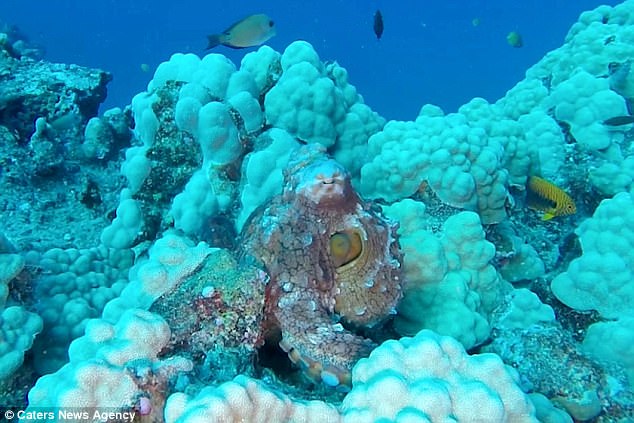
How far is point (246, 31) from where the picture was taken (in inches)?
279

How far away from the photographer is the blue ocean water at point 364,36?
223ft

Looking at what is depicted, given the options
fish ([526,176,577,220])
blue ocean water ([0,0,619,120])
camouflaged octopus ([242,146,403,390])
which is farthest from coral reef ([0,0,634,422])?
blue ocean water ([0,0,619,120])

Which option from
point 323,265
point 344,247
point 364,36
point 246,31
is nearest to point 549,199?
point 344,247

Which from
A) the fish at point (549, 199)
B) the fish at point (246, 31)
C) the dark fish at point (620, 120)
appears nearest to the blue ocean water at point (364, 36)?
the fish at point (246, 31)

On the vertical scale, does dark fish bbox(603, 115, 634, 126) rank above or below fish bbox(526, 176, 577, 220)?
above

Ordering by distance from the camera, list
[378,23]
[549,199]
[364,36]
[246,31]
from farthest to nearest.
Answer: [364,36]
[378,23]
[246,31]
[549,199]

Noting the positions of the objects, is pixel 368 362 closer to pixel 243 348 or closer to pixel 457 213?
pixel 243 348

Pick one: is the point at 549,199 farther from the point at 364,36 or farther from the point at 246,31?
the point at 364,36

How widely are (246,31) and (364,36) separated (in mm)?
81534

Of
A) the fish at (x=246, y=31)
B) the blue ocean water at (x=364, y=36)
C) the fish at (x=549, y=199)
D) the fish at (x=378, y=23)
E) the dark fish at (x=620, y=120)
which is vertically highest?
the blue ocean water at (x=364, y=36)

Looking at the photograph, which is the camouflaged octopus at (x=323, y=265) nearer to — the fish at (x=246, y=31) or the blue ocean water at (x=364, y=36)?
the fish at (x=246, y=31)

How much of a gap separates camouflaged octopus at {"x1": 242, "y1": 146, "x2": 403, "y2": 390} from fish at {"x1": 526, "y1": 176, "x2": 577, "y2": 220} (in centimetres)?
262

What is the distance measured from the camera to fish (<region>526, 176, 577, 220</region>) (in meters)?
4.81

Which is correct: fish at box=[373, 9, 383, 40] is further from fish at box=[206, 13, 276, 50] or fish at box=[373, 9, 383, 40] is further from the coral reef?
the coral reef
